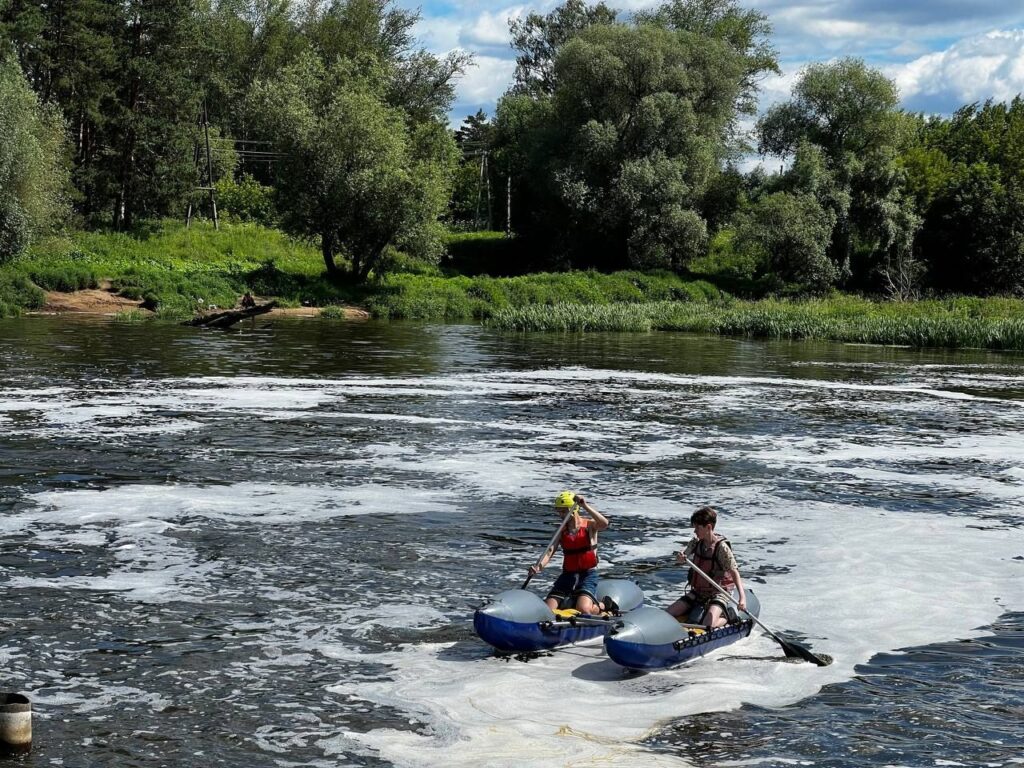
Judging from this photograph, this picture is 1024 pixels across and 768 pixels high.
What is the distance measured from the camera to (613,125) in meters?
77.0

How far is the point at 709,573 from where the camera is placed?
1181 cm

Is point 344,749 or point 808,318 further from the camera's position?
point 808,318

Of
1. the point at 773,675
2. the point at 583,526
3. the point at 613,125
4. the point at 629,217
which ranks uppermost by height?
the point at 613,125

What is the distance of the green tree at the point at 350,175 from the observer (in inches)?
2478

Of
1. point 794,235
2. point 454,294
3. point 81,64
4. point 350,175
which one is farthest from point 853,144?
point 81,64

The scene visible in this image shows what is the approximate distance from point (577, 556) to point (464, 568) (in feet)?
8.44

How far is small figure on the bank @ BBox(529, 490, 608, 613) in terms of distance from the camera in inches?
472

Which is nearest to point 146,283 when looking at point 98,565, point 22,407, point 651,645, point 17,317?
point 17,317

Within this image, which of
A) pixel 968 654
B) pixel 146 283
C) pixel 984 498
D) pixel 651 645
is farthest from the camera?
pixel 146 283

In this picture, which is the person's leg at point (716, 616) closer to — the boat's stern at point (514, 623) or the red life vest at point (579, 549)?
the red life vest at point (579, 549)

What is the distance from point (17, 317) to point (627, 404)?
3500cm

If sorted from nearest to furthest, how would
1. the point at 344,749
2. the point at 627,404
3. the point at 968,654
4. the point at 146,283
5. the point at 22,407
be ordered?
the point at 344,749 < the point at 968,654 < the point at 22,407 < the point at 627,404 < the point at 146,283

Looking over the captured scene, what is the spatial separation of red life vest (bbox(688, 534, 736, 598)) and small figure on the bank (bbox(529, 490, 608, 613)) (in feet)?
3.17

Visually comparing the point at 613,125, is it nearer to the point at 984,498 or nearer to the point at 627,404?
the point at 627,404
